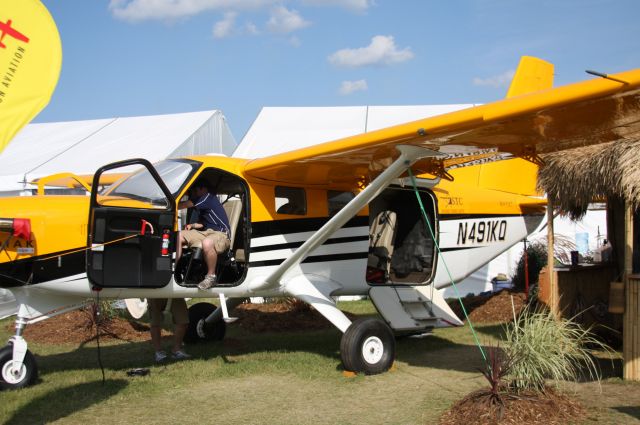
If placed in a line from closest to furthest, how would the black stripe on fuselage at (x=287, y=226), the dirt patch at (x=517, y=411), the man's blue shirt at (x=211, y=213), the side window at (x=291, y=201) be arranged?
the dirt patch at (x=517, y=411)
the man's blue shirt at (x=211, y=213)
the black stripe on fuselage at (x=287, y=226)
the side window at (x=291, y=201)

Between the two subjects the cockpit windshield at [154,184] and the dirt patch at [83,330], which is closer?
the cockpit windshield at [154,184]

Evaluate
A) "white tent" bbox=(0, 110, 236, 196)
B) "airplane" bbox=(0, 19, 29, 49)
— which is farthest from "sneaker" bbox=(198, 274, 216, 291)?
"white tent" bbox=(0, 110, 236, 196)

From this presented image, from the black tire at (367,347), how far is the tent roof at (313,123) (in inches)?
369

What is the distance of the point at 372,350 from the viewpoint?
7227 mm

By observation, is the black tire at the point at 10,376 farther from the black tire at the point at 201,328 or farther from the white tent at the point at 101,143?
the white tent at the point at 101,143

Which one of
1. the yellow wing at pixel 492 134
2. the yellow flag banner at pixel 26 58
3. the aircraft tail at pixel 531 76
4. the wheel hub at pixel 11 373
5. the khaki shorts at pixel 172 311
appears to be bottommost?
the wheel hub at pixel 11 373

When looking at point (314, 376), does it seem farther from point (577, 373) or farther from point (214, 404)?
point (577, 373)

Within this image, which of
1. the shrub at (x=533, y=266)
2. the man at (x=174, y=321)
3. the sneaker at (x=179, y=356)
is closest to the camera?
the man at (x=174, y=321)

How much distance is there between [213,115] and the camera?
19375mm

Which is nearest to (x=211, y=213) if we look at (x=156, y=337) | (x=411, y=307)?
(x=156, y=337)

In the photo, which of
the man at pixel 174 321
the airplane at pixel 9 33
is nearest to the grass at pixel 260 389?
the man at pixel 174 321

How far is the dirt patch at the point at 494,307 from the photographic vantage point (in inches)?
428

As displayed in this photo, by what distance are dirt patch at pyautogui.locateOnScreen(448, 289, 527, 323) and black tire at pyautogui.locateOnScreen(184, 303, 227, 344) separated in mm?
4410

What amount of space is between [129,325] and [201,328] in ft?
6.26
